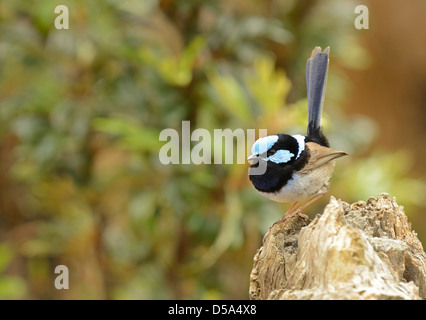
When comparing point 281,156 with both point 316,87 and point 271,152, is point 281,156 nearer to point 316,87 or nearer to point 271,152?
point 271,152

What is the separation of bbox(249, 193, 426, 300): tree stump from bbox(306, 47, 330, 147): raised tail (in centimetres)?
23

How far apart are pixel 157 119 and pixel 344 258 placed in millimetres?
1656

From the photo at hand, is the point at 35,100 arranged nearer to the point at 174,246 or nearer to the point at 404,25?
the point at 174,246

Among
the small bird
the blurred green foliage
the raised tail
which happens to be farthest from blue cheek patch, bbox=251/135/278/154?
the blurred green foliage

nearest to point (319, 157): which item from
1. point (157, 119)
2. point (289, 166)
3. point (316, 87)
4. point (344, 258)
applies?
point (289, 166)

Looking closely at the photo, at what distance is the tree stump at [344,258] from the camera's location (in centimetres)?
98

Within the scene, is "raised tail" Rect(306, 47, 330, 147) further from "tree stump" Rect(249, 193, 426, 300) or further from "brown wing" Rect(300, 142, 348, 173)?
"tree stump" Rect(249, 193, 426, 300)

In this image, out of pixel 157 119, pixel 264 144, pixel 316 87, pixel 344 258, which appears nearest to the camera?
pixel 344 258

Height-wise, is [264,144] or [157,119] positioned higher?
[157,119]

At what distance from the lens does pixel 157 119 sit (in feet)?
8.30

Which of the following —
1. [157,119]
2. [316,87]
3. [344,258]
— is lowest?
[344,258]

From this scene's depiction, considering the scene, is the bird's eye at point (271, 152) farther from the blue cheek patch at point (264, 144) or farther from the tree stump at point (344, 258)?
the tree stump at point (344, 258)
